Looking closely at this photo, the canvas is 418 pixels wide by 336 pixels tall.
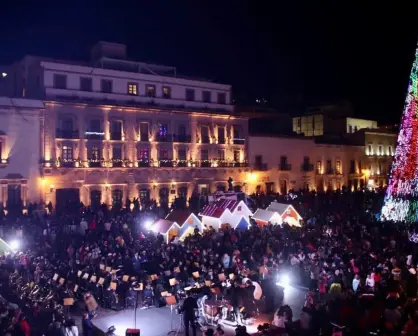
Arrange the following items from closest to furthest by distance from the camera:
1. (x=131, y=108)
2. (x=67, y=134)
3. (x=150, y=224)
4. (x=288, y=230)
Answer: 1. (x=288, y=230)
2. (x=150, y=224)
3. (x=67, y=134)
4. (x=131, y=108)

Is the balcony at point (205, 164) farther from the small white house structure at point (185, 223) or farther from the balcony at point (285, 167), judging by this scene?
the small white house structure at point (185, 223)

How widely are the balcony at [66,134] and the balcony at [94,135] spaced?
2.51ft

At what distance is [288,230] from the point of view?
22.5 m

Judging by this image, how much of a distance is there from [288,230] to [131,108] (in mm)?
17714

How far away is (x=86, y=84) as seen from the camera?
33.4m

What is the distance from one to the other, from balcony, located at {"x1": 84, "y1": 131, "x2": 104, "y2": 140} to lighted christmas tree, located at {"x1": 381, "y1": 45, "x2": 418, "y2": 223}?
67.2 feet

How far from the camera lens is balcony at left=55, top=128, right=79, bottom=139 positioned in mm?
31769

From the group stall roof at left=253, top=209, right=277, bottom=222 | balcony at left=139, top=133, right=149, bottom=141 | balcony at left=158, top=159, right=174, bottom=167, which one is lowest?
stall roof at left=253, top=209, right=277, bottom=222

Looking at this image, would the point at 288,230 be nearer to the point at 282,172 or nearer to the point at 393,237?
the point at 393,237

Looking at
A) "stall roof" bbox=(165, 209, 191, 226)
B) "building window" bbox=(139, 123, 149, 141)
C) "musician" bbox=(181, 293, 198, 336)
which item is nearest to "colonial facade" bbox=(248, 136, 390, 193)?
"building window" bbox=(139, 123, 149, 141)

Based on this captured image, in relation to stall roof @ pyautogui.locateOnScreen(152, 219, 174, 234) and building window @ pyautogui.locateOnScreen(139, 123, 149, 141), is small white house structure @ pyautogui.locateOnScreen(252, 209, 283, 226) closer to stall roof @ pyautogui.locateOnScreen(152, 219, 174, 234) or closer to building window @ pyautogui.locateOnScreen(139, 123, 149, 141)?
stall roof @ pyautogui.locateOnScreen(152, 219, 174, 234)

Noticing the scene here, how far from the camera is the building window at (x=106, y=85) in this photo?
34031mm

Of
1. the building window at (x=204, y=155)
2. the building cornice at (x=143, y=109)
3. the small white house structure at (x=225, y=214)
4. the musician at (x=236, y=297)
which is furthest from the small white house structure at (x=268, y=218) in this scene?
the building cornice at (x=143, y=109)

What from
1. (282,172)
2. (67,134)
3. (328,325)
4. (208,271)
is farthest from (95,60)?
(328,325)
